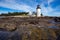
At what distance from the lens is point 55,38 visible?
17.9 feet

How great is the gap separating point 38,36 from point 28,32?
456 mm

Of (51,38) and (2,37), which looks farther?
(2,37)

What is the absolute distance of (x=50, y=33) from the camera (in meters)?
5.67

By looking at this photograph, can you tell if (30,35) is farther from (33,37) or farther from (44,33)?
(44,33)

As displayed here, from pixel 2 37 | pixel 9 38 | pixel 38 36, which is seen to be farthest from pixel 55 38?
pixel 2 37

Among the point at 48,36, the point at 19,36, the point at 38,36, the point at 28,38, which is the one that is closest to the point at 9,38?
the point at 19,36

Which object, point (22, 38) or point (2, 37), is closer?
point (22, 38)

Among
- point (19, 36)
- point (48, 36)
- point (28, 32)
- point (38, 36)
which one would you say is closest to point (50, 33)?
point (48, 36)

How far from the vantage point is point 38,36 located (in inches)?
213

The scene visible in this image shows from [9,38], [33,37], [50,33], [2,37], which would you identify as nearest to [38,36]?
[33,37]

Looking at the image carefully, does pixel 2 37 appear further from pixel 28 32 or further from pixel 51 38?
pixel 51 38

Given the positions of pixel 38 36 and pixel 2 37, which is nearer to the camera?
pixel 38 36

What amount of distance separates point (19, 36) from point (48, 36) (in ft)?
3.87

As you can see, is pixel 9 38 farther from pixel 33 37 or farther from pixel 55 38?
pixel 55 38
